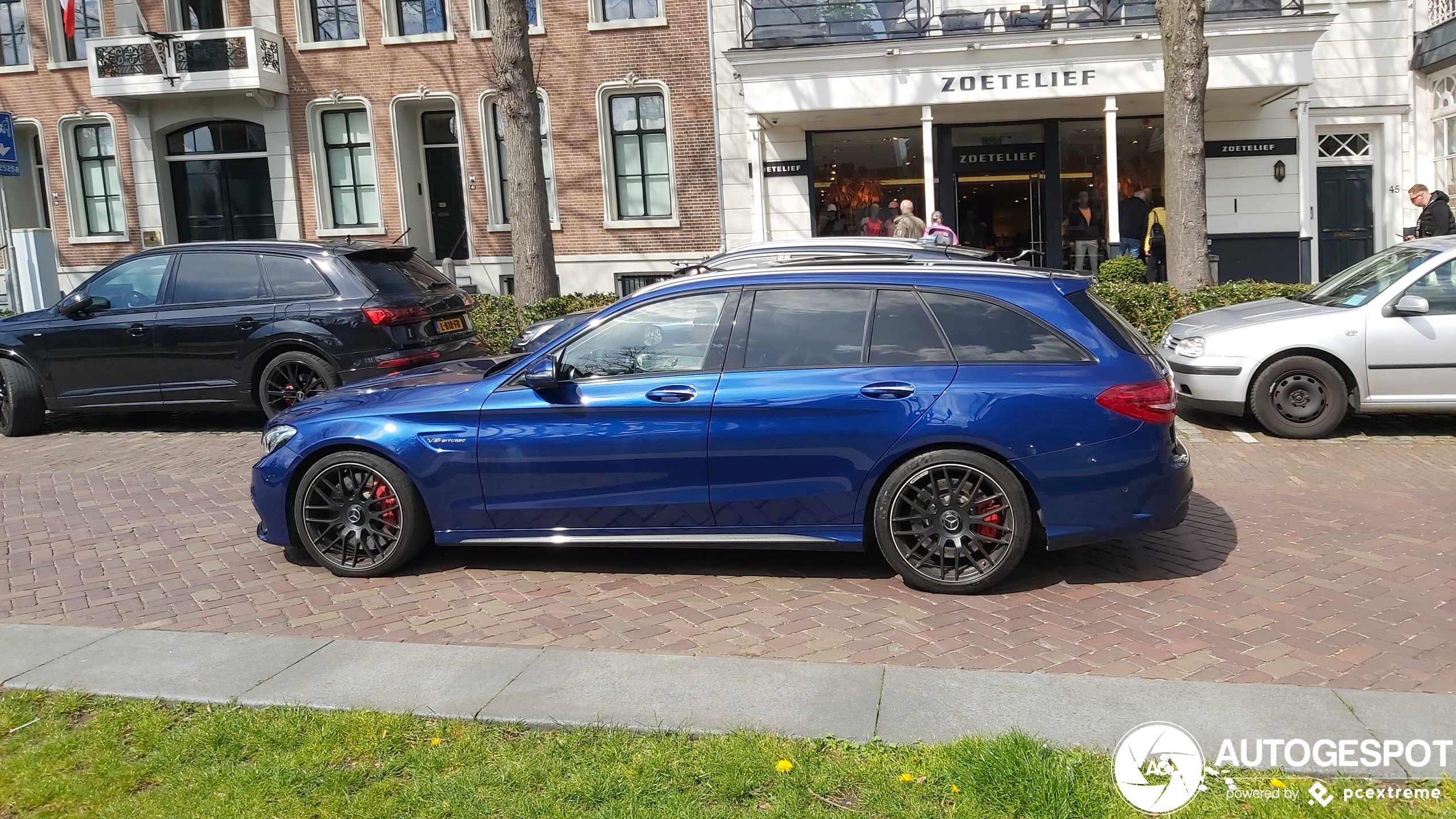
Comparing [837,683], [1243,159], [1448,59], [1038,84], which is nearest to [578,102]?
[1038,84]

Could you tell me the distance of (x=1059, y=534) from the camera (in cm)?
555

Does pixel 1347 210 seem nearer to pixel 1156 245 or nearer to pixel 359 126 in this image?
pixel 1156 245

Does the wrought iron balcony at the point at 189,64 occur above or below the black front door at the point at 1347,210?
above

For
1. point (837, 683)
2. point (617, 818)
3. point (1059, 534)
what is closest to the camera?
point (617, 818)

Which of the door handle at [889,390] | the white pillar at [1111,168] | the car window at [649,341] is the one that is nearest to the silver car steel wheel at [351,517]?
the car window at [649,341]

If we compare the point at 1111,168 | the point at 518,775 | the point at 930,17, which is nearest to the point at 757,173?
the point at 930,17

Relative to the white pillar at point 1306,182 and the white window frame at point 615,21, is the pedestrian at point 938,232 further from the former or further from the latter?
the white window frame at point 615,21

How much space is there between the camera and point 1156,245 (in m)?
19.8

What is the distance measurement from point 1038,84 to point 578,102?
342 inches

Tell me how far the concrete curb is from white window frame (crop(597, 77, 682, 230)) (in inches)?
699

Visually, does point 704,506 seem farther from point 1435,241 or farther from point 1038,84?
point 1038,84

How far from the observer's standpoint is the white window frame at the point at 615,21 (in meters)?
21.6

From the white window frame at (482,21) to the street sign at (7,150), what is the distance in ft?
30.3

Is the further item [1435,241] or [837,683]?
[1435,241]
